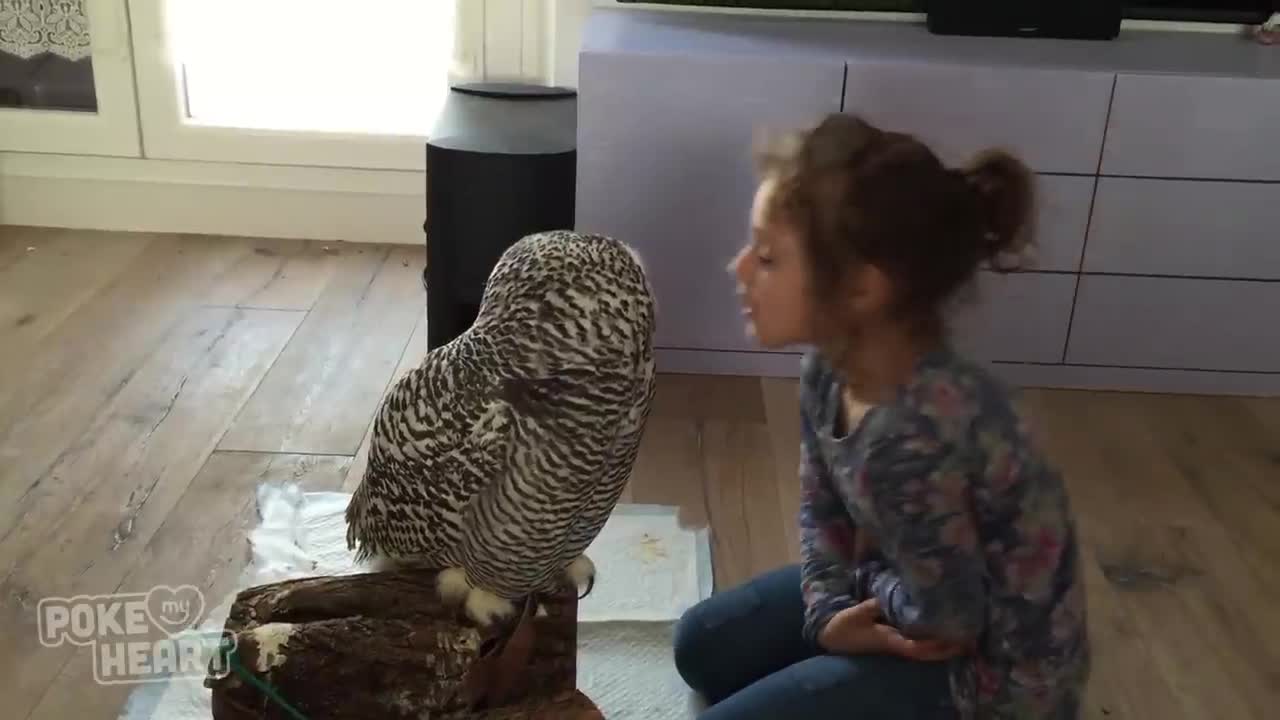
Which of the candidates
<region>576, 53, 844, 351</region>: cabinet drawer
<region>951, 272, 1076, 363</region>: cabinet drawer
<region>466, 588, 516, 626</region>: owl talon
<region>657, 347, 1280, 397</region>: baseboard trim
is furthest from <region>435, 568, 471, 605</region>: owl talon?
<region>951, 272, 1076, 363</region>: cabinet drawer

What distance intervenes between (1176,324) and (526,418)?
1.70 meters

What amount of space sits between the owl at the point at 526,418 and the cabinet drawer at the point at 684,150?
1056 mm

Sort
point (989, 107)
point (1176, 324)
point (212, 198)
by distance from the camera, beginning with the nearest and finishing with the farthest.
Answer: point (989, 107)
point (1176, 324)
point (212, 198)

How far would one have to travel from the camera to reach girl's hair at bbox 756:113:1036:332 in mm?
976

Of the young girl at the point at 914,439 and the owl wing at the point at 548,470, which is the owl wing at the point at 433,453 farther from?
the young girl at the point at 914,439

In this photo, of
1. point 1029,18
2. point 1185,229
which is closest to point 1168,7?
point 1029,18

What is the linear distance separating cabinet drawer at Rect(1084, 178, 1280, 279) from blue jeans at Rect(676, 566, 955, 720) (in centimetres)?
120

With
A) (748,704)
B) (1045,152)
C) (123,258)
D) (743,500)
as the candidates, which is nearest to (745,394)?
(743,500)

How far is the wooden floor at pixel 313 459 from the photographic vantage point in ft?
5.18

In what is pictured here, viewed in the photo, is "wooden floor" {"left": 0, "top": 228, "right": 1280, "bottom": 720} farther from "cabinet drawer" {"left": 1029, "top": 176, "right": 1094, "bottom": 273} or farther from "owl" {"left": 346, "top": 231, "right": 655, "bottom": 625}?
"owl" {"left": 346, "top": 231, "right": 655, "bottom": 625}

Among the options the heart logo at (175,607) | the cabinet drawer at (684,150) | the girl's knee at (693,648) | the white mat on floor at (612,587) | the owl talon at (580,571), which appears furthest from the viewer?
the cabinet drawer at (684,150)

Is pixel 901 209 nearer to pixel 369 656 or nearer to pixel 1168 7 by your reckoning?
pixel 369 656

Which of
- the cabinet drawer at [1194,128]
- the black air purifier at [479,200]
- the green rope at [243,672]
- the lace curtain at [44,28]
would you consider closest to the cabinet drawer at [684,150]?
the black air purifier at [479,200]

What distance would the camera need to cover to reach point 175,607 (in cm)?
157
